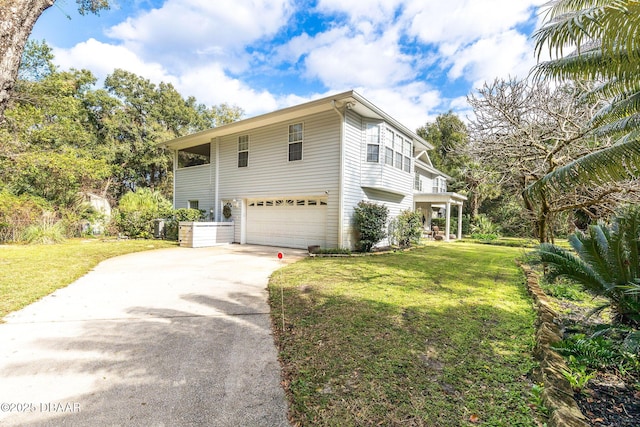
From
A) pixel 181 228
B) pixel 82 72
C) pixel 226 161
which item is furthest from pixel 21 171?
pixel 82 72

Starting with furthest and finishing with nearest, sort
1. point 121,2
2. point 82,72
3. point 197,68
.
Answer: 1. point 82,72
2. point 197,68
3. point 121,2

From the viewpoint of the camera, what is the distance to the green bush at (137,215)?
14.0 metres

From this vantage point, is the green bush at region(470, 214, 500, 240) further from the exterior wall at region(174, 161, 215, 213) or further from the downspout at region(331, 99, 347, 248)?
the exterior wall at region(174, 161, 215, 213)

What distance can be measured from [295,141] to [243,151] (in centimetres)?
312

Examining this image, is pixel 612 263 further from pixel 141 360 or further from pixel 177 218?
pixel 177 218

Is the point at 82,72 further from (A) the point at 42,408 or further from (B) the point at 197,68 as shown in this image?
(A) the point at 42,408

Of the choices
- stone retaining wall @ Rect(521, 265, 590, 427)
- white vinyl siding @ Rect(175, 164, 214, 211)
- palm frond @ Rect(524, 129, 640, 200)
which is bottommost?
stone retaining wall @ Rect(521, 265, 590, 427)

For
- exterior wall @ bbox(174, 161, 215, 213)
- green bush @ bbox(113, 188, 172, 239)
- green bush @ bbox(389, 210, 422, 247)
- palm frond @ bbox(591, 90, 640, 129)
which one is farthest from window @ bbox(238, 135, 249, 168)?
palm frond @ bbox(591, 90, 640, 129)

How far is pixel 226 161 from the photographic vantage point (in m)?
14.1

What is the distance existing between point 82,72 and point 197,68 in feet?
32.6

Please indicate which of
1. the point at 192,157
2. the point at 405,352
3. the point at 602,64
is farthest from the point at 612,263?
the point at 192,157

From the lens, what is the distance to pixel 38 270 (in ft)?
21.0

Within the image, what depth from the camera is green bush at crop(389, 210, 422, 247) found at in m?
12.4

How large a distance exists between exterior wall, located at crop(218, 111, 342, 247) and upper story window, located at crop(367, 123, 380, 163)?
1551mm
